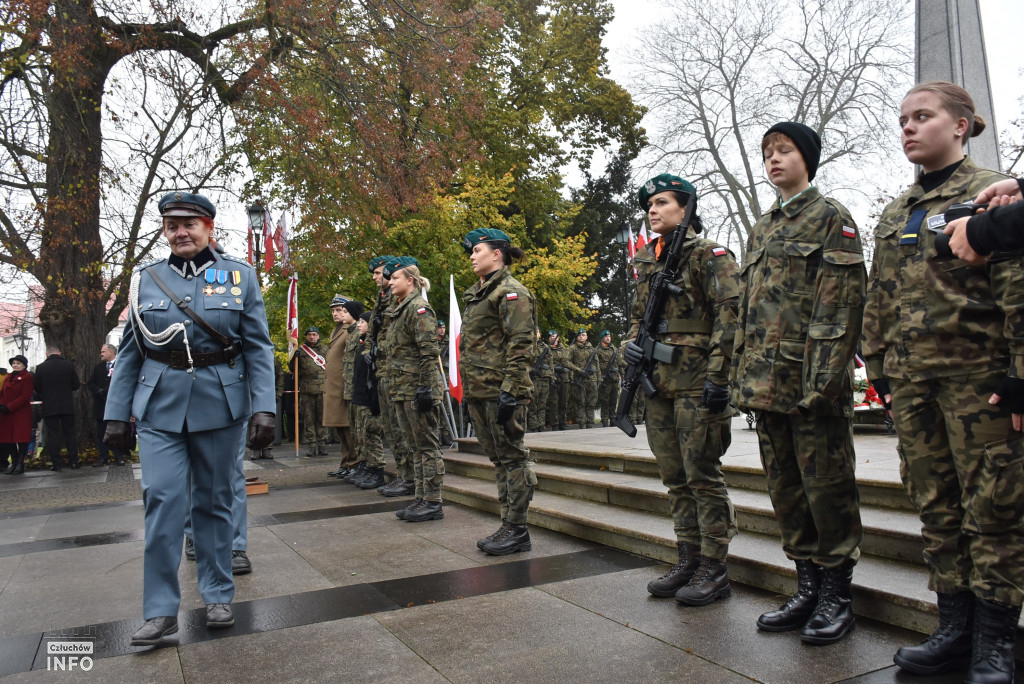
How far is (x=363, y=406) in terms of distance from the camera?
896cm

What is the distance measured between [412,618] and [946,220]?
320 centimetres

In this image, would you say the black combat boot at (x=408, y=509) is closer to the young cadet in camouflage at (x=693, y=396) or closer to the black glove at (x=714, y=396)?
the young cadet in camouflage at (x=693, y=396)

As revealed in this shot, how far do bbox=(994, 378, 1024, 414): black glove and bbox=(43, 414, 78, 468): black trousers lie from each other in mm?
14319

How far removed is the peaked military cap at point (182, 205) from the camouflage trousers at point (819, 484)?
3.21 metres

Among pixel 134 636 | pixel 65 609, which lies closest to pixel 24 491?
pixel 65 609

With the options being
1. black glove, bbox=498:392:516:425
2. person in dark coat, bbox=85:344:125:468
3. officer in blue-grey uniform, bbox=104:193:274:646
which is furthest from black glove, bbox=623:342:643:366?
person in dark coat, bbox=85:344:125:468

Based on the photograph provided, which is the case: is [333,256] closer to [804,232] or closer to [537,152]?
[537,152]

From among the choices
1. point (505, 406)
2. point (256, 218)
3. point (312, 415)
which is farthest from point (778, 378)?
point (256, 218)

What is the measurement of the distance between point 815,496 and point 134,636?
11.0 feet

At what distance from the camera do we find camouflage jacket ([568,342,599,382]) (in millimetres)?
19328

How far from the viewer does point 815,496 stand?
136 inches

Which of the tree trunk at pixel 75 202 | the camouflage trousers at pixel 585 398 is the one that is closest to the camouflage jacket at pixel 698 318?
the tree trunk at pixel 75 202

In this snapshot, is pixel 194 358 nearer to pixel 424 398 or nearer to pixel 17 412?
pixel 424 398

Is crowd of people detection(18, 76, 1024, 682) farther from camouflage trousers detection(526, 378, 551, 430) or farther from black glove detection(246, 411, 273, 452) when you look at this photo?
camouflage trousers detection(526, 378, 551, 430)
